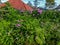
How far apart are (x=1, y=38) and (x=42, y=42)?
0.81 meters

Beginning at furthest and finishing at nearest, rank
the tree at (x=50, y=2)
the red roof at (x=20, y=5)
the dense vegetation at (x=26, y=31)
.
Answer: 1. the red roof at (x=20, y=5)
2. the tree at (x=50, y=2)
3. the dense vegetation at (x=26, y=31)

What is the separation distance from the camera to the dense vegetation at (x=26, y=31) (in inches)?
187

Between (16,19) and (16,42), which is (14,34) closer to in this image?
(16,42)

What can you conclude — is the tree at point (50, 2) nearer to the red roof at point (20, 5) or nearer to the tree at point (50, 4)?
the tree at point (50, 4)

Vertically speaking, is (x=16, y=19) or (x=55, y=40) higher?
(x=16, y=19)

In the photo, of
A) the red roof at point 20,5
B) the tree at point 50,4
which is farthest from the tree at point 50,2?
the red roof at point 20,5

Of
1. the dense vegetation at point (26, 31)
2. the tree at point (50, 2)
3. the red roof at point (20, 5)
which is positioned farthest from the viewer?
the red roof at point (20, 5)

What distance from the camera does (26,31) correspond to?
487cm

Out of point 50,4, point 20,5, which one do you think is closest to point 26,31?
point 50,4

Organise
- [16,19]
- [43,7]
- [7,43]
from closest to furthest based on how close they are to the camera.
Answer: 1. [7,43]
2. [16,19]
3. [43,7]

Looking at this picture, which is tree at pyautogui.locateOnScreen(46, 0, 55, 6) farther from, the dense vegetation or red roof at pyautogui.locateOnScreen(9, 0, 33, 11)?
the dense vegetation

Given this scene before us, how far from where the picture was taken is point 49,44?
5.07m

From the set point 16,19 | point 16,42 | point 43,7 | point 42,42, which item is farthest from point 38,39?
point 43,7

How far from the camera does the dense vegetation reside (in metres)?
4.76
